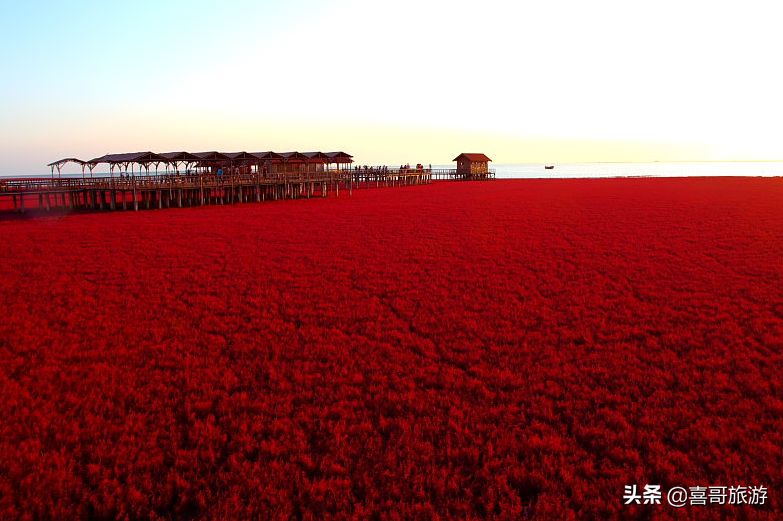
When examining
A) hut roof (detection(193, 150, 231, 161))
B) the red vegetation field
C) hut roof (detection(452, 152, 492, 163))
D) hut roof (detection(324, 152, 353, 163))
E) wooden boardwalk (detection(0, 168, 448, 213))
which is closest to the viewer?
the red vegetation field

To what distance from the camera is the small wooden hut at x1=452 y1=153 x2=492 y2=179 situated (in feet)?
299

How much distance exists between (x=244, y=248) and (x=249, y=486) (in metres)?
14.7

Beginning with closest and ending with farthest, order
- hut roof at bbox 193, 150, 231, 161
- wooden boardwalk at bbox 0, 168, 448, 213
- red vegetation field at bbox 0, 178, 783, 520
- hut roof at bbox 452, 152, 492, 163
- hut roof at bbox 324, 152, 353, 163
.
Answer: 1. red vegetation field at bbox 0, 178, 783, 520
2. wooden boardwalk at bbox 0, 168, 448, 213
3. hut roof at bbox 193, 150, 231, 161
4. hut roof at bbox 324, 152, 353, 163
5. hut roof at bbox 452, 152, 492, 163

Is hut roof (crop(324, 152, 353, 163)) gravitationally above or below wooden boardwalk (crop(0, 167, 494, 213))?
above

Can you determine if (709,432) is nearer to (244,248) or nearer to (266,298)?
(266,298)

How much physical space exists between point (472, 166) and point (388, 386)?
87715 mm

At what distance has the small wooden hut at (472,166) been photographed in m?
91.0

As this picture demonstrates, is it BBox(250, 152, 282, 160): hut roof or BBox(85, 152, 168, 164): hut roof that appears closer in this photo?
BBox(85, 152, 168, 164): hut roof

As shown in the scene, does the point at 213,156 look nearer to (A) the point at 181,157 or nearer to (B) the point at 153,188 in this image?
(A) the point at 181,157

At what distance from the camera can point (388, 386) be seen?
24.2ft

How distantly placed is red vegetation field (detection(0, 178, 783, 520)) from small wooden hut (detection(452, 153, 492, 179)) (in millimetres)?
76664

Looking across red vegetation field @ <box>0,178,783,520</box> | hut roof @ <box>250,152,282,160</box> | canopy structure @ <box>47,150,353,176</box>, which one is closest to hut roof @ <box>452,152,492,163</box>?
canopy structure @ <box>47,150,353,176</box>

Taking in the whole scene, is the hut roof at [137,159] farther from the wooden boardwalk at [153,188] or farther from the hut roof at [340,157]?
the hut roof at [340,157]

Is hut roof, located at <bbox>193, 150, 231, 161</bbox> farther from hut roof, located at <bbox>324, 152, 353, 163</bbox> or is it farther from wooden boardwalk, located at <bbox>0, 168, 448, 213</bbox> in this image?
hut roof, located at <bbox>324, 152, 353, 163</bbox>
